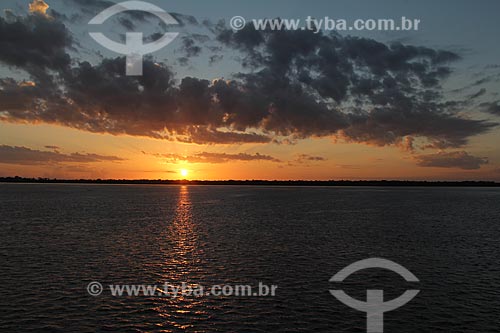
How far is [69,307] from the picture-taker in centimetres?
2688

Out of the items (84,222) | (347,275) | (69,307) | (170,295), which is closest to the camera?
(69,307)

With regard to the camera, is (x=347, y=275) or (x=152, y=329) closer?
(x=152, y=329)

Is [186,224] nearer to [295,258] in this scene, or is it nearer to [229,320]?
[295,258]

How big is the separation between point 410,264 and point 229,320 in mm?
25497

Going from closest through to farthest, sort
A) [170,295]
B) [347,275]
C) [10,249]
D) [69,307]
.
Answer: [69,307], [170,295], [347,275], [10,249]

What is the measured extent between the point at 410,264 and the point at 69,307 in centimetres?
3397

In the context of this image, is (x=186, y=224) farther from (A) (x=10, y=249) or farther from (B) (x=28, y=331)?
(B) (x=28, y=331)

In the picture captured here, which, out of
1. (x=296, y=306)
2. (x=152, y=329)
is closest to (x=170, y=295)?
(x=152, y=329)
